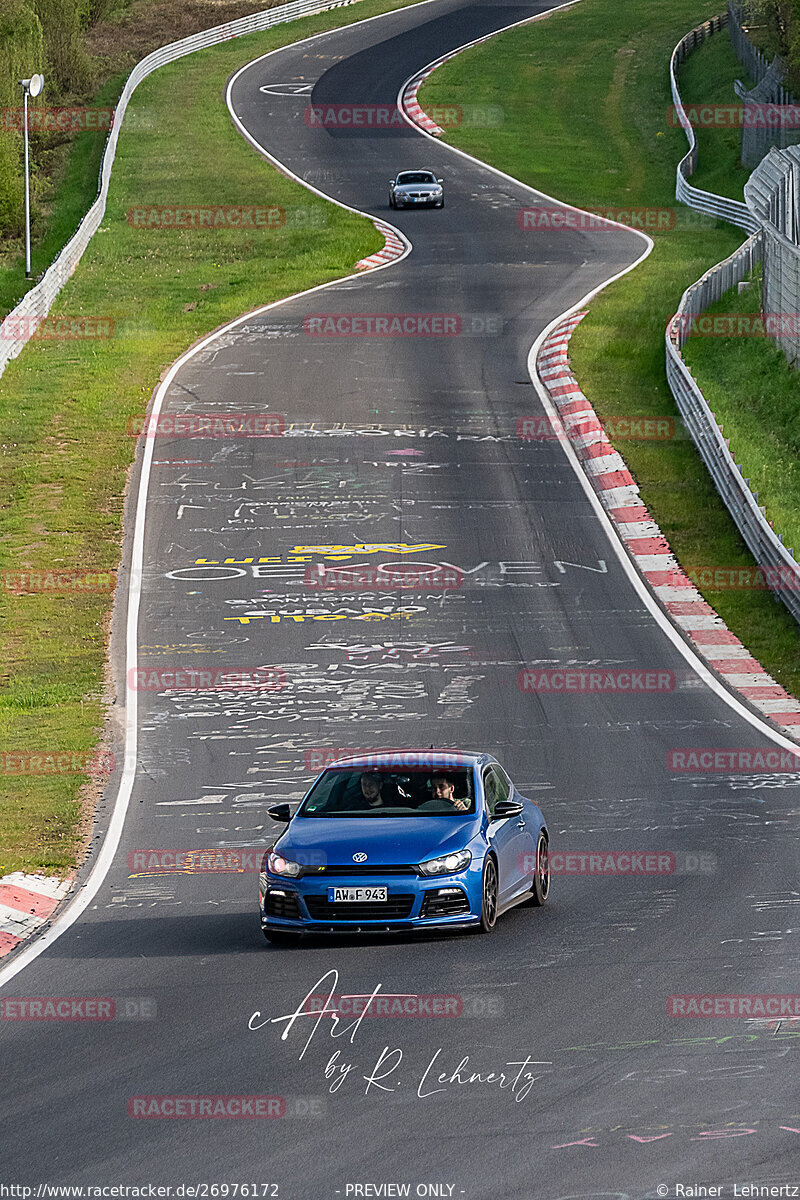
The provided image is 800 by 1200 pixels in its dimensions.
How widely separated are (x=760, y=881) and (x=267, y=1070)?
18.3 feet

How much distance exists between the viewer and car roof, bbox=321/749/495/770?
43.6 ft

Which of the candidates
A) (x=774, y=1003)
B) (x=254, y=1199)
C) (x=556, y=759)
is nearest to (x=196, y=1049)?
(x=254, y=1199)

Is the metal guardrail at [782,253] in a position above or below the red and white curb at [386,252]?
above

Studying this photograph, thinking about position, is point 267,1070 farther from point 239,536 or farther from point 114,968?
point 239,536

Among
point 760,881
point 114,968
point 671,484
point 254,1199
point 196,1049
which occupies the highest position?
point 254,1199

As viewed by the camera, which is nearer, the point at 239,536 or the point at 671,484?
the point at 239,536

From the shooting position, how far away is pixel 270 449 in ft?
111

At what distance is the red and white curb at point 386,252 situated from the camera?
169 feet
